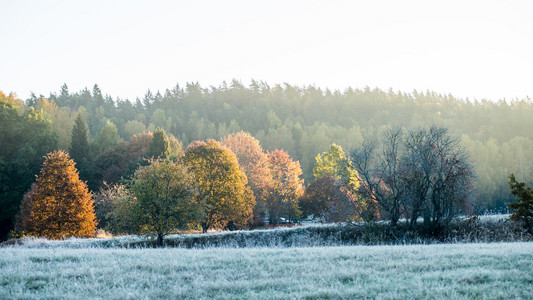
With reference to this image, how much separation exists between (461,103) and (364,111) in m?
37.0

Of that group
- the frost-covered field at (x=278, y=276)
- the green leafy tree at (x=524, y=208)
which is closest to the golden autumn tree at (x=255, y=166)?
the green leafy tree at (x=524, y=208)

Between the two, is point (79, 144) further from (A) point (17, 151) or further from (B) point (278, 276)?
(B) point (278, 276)

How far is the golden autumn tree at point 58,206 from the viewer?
30.3m

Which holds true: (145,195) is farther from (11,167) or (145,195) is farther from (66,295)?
(11,167)

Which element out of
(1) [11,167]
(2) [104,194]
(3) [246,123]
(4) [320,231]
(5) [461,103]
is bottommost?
(4) [320,231]

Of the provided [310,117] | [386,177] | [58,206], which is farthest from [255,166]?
[310,117]

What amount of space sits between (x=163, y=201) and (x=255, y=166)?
96.6 feet

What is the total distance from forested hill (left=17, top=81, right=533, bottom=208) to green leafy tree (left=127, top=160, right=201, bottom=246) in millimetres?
49881

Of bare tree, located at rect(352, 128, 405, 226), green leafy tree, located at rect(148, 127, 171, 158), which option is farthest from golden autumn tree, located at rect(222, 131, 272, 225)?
bare tree, located at rect(352, 128, 405, 226)

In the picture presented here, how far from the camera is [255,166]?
5094 cm

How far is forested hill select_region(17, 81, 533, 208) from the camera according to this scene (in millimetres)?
84875

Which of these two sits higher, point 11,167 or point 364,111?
point 364,111

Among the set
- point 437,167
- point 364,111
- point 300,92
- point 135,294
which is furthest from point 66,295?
point 300,92

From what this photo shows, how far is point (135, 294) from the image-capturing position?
22.6 ft
